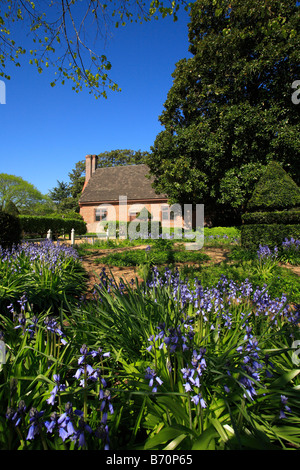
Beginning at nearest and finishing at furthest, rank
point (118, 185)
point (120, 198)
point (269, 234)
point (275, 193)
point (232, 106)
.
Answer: point (269, 234), point (275, 193), point (232, 106), point (120, 198), point (118, 185)

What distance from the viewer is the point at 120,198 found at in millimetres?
27766

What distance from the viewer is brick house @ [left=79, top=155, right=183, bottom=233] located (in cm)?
2662

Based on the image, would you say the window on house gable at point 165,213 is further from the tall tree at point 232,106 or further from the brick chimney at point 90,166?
the brick chimney at point 90,166

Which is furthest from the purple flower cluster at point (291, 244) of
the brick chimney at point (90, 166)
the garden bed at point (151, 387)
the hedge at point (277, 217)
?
the brick chimney at point (90, 166)

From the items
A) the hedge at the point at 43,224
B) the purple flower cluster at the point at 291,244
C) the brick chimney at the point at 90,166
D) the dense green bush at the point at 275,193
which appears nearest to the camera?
the purple flower cluster at the point at 291,244

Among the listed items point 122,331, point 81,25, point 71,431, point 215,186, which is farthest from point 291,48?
point 71,431

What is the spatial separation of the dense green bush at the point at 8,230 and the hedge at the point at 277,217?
8.82m

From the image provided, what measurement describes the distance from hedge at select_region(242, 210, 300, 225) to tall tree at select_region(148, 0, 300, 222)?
5364 mm

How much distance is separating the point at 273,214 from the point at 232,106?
8.63 metres

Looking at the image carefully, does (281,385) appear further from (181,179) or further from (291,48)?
(291,48)

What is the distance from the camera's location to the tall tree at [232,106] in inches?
527

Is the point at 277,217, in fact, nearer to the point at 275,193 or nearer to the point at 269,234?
the point at 269,234

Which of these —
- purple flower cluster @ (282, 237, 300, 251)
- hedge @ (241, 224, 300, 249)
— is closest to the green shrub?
hedge @ (241, 224, 300, 249)

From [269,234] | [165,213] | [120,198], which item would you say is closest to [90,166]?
[120,198]
